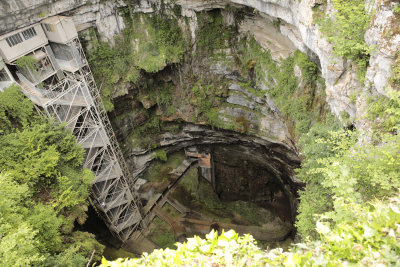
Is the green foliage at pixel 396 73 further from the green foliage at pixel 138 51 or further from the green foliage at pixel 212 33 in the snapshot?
the green foliage at pixel 138 51

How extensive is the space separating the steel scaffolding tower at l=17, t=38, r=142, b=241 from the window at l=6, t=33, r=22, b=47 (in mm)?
1321

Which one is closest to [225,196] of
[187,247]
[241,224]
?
[241,224]

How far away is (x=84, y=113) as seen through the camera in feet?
50.9

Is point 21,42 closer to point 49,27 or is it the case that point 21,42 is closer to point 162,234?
point 49,27

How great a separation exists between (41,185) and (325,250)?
1217 centimetres

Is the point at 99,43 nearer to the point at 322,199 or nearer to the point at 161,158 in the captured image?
the point at 161,158

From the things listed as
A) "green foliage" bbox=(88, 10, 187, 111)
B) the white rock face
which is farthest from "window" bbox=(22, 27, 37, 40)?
"green foliage" bbox=(88, 10, 187, 111)

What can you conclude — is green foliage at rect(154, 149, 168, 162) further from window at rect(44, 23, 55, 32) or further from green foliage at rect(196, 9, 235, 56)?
window at rect(44, 23, 55, 32)

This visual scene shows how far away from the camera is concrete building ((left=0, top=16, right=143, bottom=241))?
13477 mm

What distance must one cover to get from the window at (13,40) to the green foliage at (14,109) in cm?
221

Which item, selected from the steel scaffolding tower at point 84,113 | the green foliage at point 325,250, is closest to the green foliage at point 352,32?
the green foliage at point 325,250

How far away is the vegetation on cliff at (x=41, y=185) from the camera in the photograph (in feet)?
31.5

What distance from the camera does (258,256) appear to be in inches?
173

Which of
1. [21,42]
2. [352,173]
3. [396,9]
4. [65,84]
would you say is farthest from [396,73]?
[21,42]
